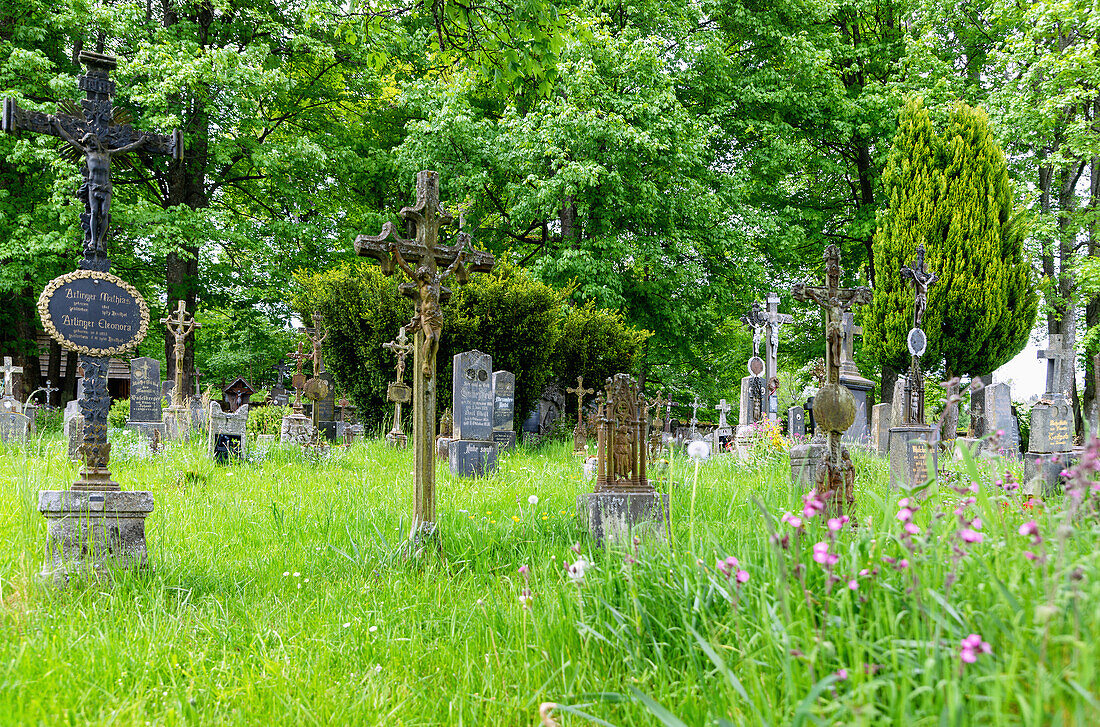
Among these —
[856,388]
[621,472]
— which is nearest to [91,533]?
[621,472]

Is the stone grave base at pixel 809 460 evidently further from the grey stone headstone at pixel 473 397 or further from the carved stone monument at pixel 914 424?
the grey stone headstone at pixel 473 397

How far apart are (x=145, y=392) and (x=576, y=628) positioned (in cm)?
1382

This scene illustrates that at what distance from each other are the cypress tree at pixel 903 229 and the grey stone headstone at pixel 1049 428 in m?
8.28

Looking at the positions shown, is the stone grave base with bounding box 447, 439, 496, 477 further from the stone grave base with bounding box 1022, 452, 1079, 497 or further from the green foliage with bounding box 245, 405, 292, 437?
the stone grave base with bounding box 1022, 452, 1079, 497

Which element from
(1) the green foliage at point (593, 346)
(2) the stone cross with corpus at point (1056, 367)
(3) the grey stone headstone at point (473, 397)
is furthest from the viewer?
(1) the green foliage at point (593, 346)

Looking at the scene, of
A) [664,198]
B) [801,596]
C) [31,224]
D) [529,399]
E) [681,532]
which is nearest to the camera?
[801,596]

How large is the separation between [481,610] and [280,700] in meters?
0.99

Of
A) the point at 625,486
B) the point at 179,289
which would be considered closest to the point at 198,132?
the point at 179,289

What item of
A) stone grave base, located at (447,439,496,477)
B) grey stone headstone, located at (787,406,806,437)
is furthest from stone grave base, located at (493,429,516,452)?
grey stone headstone, located at (787,406,806,437)

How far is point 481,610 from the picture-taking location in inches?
132

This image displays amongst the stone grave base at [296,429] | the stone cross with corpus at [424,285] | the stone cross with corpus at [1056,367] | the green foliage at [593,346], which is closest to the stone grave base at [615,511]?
the stone cross with corpus at [424,285]

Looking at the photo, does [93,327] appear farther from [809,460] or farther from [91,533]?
[809,460]

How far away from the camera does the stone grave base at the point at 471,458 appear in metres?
9.27

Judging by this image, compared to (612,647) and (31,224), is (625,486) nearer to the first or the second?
(612,647)
